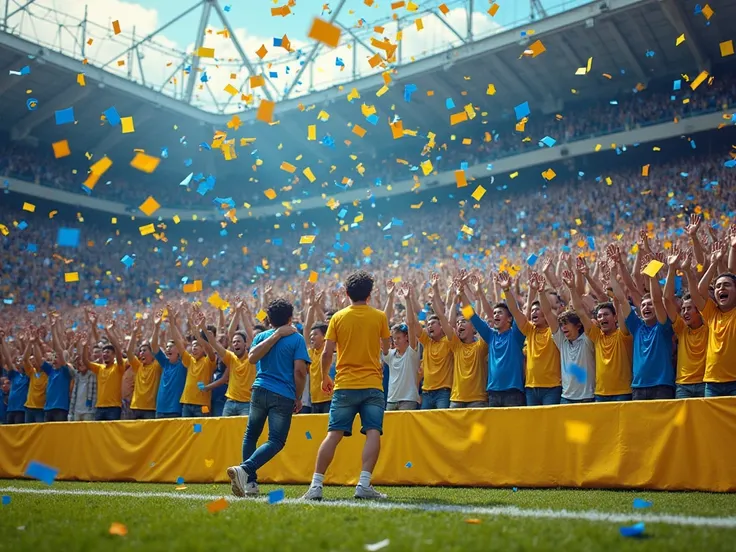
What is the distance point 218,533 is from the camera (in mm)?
3545

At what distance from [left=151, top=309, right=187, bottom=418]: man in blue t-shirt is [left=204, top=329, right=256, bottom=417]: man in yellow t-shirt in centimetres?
117

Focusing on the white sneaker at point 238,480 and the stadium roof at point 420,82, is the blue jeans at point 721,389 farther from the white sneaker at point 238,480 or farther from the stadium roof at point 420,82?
the stadium roof at point 420,82

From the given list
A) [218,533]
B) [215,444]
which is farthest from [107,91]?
[218,533]

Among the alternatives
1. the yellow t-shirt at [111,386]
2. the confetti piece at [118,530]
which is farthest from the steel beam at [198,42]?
the confetti piece at [118,530]

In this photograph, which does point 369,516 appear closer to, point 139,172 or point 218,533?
point 218,533

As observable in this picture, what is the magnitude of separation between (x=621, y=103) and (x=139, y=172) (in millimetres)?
25662

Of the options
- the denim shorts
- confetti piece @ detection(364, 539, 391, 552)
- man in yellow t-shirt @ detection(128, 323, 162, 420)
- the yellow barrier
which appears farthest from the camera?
man in yellow t-shirt @ detection(128, 323, 162, 420)

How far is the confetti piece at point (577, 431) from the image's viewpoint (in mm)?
6027

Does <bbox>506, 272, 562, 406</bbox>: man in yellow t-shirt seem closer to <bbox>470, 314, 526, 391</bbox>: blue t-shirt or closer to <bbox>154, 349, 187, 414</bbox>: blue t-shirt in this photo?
<bbox>470, 314, 526, 391</bbox>: blue t-shirt

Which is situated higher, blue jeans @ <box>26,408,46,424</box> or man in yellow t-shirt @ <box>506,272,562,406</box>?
man in yellow t-shirt @ <box>506,272,562,406</box>

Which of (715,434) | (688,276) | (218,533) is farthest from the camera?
(688,276)

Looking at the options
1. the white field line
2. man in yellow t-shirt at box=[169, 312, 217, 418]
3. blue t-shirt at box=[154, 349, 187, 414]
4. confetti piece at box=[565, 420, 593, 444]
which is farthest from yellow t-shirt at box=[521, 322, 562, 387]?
blue t-shirt at box=[154, 349, 187, 414]

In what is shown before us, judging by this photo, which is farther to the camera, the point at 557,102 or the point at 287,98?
the point at 287,98

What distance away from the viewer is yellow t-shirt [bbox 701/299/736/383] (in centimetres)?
618
